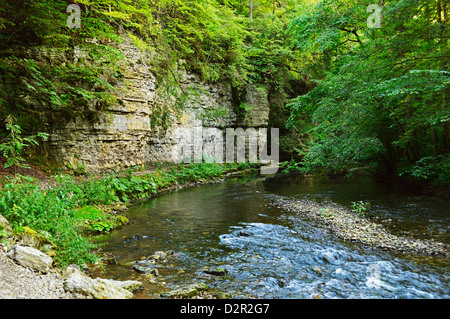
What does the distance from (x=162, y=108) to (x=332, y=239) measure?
1237 cm

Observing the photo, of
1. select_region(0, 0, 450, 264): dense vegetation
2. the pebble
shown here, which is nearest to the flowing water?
the pebble

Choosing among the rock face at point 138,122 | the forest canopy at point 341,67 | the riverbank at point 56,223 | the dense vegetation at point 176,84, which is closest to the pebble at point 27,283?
the riverbank at point 56,223

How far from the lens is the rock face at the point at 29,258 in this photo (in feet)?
11.3

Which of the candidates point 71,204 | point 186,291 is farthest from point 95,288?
point 71,204

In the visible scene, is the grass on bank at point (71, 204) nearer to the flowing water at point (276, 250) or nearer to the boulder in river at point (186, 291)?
the flowing water at point (276, 250)

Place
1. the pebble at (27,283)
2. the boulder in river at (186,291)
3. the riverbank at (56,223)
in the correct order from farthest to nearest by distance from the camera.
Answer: the boulder in river at (186,291) < the riverbank at (56,223) < the pebble at (27,283)

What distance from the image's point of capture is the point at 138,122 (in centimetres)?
1299

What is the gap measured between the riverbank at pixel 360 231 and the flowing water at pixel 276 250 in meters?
0.31

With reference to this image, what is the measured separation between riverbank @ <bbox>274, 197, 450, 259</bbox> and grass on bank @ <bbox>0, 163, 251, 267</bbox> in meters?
5.81

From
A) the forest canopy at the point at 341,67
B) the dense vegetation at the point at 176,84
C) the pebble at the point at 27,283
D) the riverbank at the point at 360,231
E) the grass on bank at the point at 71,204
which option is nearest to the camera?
the pebble at the point at 27,283

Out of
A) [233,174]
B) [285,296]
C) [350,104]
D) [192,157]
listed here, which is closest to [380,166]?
[350,104]

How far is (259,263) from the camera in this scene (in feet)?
16.6

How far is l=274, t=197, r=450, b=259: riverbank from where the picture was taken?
5.56m

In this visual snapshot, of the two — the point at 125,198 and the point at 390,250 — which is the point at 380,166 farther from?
the point at 125,198
